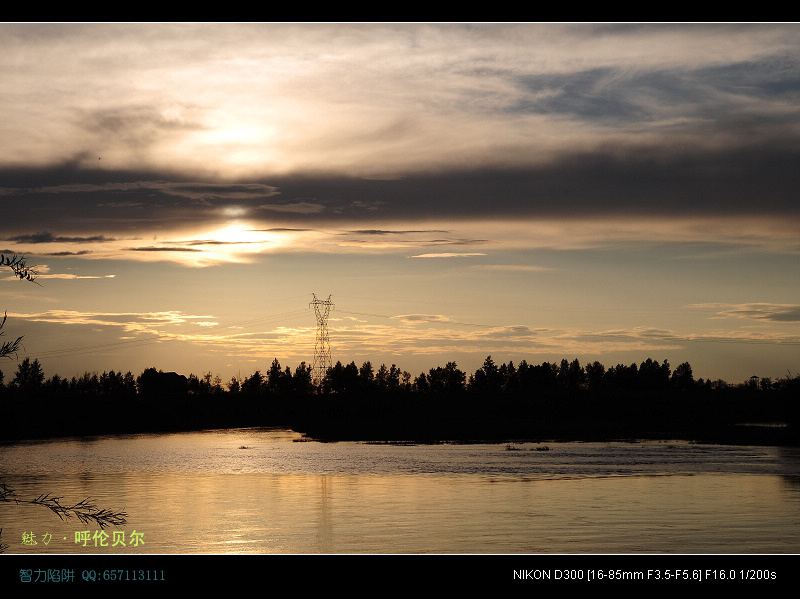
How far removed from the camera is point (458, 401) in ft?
543

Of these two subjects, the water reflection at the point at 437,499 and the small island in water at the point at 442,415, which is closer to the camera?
the water reflection at the point at 437,499

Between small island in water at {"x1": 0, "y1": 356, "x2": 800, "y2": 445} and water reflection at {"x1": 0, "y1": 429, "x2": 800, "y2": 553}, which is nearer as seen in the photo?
water reflection at {"x1": 0, "y1": 429, "x2": 800, "y2": 553}

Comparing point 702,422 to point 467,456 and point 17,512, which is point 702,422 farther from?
point 17,512

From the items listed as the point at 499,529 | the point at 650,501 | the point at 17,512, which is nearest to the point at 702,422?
the point at 650,501

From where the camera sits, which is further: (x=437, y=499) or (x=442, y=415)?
(x=442, y=415)

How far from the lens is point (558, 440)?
106562 millimetres

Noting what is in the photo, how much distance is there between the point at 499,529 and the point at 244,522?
45.1 ft

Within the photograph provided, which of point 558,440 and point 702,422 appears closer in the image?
point 558,440
